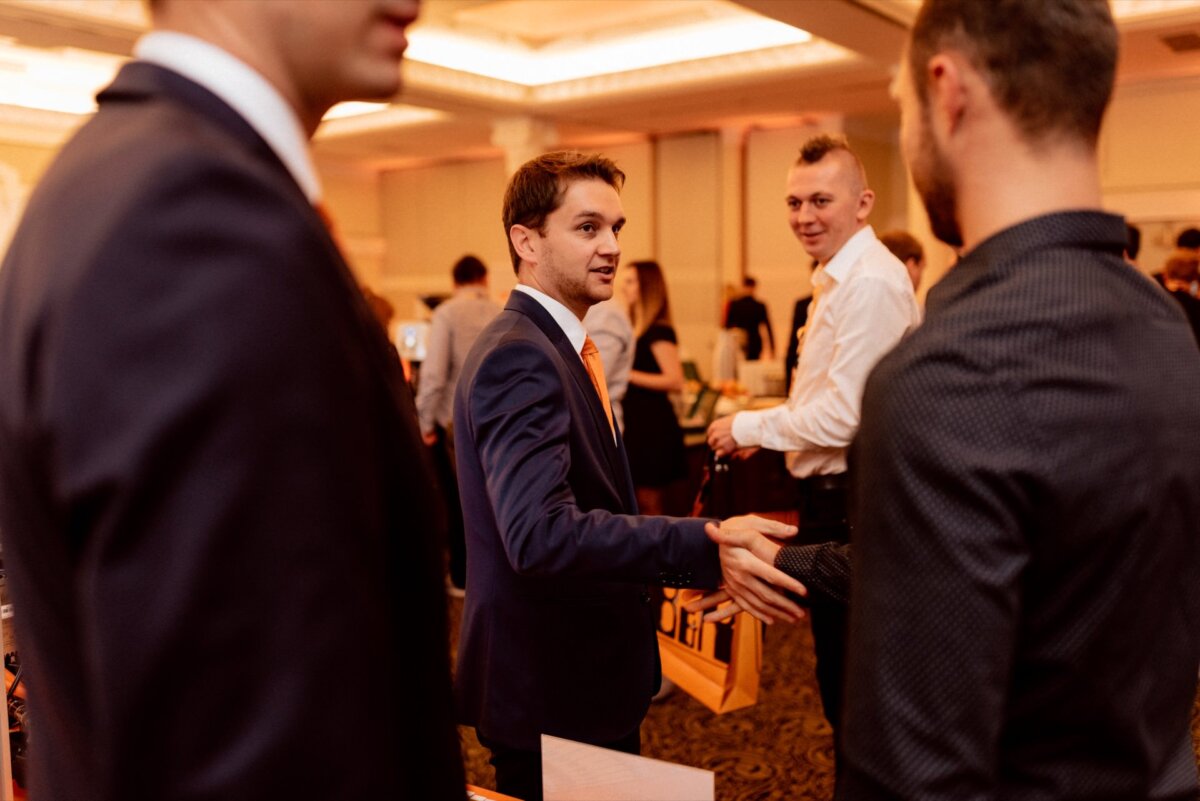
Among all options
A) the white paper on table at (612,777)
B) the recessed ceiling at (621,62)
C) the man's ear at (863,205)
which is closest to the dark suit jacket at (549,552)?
the white paper on table at (612,777)

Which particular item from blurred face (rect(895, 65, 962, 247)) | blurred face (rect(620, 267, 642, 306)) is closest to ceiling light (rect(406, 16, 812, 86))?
blurred face (rect(620, 267, 642, 306))

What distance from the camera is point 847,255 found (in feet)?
8.36

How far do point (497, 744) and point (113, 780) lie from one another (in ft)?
3.89

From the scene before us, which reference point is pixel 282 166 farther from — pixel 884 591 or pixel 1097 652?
pixel 1097 652

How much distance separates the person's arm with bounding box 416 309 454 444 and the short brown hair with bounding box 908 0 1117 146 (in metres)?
4.04

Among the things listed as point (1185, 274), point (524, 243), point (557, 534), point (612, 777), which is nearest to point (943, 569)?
point (612, 777)

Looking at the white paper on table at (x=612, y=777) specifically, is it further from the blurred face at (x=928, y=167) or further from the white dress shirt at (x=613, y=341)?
the white dress shirt at (x=613, y=341)

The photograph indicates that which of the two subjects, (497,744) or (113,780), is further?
(497,744)

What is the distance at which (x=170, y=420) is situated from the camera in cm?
43

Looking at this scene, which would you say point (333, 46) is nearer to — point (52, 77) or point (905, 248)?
point (905, 248)

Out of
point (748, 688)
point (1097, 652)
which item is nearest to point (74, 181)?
point (1097, 652)

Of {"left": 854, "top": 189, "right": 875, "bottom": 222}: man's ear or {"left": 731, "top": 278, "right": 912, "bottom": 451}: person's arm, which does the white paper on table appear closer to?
{"left": 731, "top": 278, "right": 912, "bottom": 451}: person's arm

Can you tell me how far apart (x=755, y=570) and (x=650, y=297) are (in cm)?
321

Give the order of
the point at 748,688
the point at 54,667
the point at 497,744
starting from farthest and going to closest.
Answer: the point at 748,688
the point at 497,744
the point at 54,667
